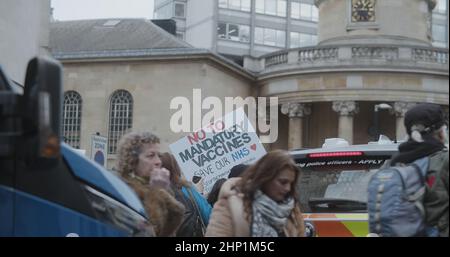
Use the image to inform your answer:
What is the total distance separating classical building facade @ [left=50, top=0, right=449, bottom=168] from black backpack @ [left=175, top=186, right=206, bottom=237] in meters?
33.9

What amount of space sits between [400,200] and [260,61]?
42174 mm

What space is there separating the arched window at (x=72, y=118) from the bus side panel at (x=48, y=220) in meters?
39.5

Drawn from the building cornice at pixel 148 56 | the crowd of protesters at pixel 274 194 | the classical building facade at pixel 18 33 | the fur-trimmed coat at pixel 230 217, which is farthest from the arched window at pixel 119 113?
the fur-trimmed coat at pixel 230 217

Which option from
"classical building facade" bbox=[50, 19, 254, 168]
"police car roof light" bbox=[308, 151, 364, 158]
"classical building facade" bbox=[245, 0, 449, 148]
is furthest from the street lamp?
"police car roof light" bbox=[308, 151, 364, 158]

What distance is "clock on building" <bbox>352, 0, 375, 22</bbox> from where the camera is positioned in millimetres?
43781

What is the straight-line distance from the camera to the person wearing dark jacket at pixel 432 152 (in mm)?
4332

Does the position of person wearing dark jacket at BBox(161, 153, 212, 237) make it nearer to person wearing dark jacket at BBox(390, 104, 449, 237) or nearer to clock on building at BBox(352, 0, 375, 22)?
person wearing dark jacket at BBox(390, 104, 449, 237)

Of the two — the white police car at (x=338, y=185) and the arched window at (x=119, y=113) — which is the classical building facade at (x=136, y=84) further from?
the white police car at (x=338, y=185)

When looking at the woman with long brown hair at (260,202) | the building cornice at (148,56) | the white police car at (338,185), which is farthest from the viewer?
the building cornice at (148,56)
